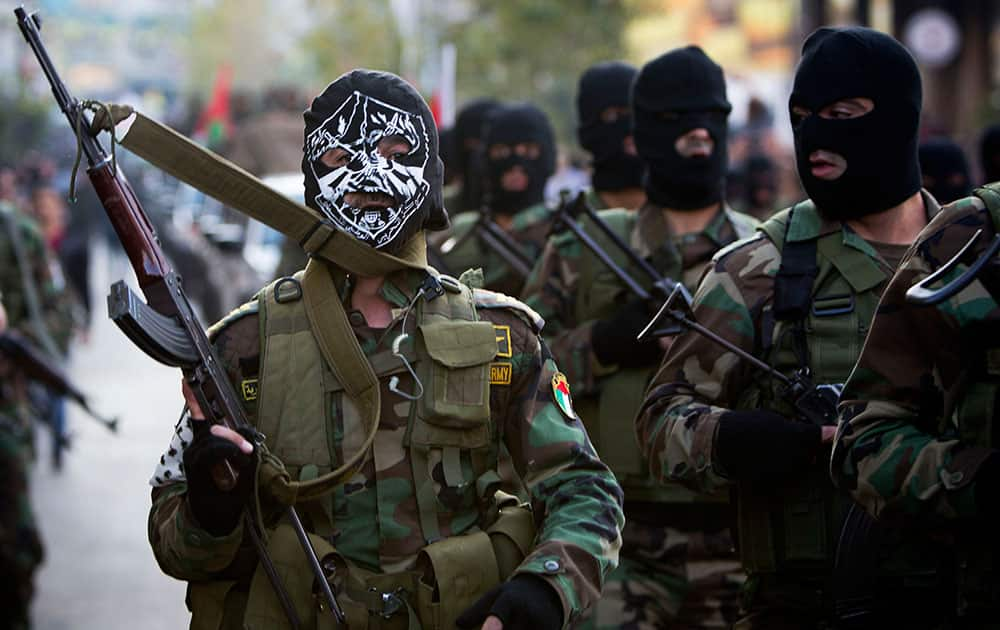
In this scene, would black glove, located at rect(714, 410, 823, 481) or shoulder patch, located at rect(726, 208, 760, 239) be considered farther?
shoulder patch, located at rect(726, 208, 760, 239)

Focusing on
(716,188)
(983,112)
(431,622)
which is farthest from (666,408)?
(983,112)

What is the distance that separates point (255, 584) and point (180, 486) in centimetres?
26

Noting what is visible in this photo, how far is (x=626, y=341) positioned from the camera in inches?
243

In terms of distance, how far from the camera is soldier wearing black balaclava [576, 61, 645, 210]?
779 centimetres

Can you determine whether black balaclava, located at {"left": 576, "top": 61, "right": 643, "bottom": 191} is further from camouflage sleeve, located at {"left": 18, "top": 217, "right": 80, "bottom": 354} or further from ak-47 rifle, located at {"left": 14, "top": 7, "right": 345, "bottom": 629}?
ak-47 rifle, located at {"left": 14, "top": 7, "right": 345, "bottom": 629}

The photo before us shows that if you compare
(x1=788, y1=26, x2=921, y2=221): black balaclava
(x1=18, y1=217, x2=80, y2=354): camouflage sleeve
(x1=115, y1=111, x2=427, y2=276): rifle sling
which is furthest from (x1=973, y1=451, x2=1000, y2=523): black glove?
(x1=18, y1=217, x2=80, y2=354): camouflage sleeve

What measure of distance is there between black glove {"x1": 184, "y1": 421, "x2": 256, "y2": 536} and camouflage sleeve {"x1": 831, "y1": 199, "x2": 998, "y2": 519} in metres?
1.18

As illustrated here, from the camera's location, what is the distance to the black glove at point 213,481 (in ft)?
11.6

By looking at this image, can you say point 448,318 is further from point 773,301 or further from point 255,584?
point 773,301

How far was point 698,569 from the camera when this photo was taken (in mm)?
5848

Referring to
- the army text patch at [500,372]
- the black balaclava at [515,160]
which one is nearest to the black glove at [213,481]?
the army text patch at [500,372]

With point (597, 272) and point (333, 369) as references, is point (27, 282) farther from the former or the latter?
point (333, 369)

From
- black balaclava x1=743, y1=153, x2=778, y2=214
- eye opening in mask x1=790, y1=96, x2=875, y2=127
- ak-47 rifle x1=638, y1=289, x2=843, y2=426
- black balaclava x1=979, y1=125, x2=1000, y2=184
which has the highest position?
black balaclava x1=743, y1=153, x2=778, y2=214

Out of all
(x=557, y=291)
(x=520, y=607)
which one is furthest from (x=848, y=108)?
(x=557, y=291)
